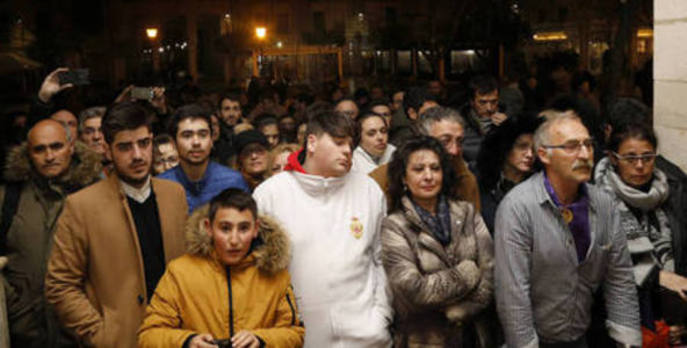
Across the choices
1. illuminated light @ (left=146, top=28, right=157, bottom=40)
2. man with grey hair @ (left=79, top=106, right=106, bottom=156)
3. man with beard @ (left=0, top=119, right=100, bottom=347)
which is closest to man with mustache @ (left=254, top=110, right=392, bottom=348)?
man with beard @ (left=0, top=119, right=100, bottom=347)

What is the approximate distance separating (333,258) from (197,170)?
1.39m

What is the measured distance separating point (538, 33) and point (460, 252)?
11634 mm

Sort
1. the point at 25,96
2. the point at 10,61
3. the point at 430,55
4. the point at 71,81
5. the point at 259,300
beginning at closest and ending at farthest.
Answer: the point at 259,300
the point at 71,81
the point at 10,61
the point at 25,96
the point at 430,55

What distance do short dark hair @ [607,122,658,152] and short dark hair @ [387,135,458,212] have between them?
3.59 feet

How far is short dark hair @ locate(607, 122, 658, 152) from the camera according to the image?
4.17 m

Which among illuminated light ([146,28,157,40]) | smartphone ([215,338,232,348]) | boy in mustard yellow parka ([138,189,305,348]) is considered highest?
illuminated light ([146,28,157,40])

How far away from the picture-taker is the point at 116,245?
346 cm

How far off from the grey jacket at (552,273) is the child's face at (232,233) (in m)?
1.34

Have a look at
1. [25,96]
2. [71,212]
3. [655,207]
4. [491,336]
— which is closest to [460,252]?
[491,336]

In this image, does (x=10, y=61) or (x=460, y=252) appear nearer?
(x=460, y=252)

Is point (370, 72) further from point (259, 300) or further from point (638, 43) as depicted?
point (259, 300)

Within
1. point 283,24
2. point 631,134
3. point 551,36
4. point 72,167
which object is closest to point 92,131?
point 72,167

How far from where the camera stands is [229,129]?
8.02m

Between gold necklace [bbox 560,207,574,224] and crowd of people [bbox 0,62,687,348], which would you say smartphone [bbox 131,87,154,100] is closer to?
crowd of people [bbox 0,62,687,348]
